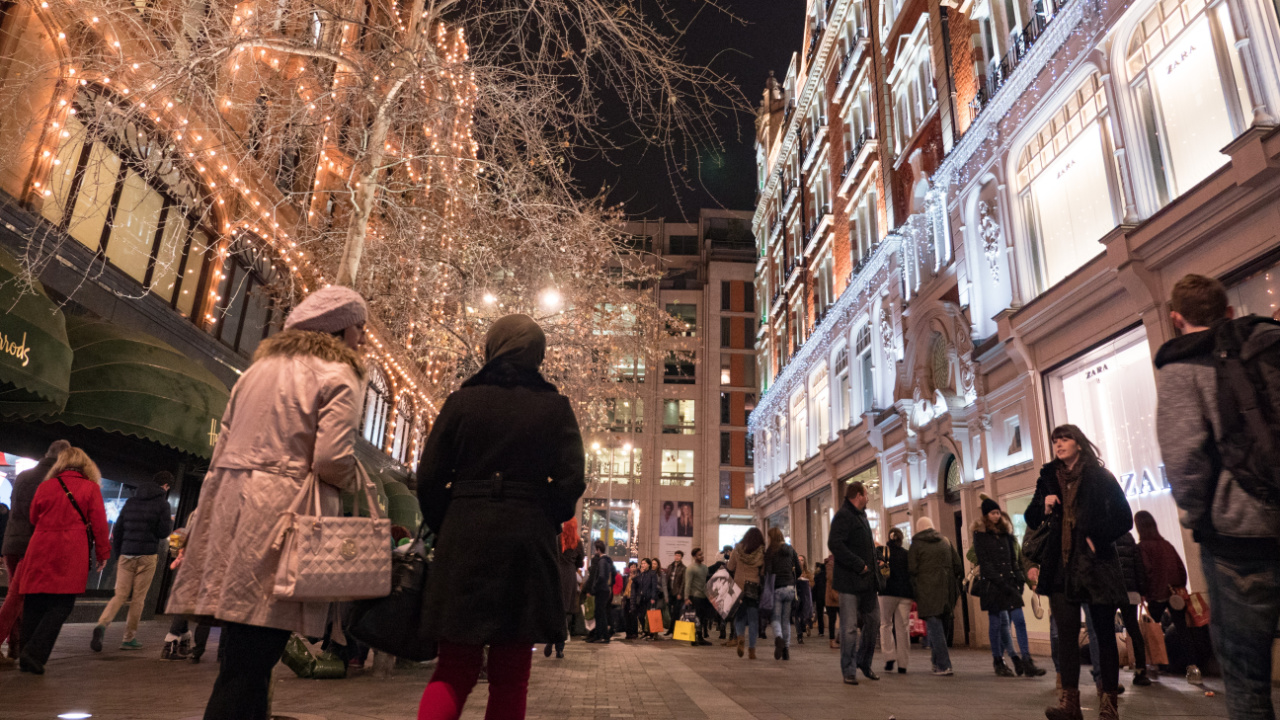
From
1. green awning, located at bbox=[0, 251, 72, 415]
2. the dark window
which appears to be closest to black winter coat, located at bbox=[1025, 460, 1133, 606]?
green awning, located at bbox=[0, 251, 72, 415]

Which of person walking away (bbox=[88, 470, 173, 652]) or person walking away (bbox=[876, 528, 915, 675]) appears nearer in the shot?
person walking away (bbox=[88, 470, 173, 652])

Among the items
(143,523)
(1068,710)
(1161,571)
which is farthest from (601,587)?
(1068,710)

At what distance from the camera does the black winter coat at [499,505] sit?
2855 millimetres

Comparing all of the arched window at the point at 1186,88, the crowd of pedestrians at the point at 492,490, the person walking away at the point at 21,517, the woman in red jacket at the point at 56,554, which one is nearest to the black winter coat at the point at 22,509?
the person walking away at the point at 21,517

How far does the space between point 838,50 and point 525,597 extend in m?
30.8

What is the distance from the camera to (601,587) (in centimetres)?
1530

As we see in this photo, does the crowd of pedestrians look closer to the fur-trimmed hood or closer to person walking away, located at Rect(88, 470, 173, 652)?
the fur-trimmed hood

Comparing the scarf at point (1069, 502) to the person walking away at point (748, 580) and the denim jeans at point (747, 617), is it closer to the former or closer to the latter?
the person walking away at point (748, 580)

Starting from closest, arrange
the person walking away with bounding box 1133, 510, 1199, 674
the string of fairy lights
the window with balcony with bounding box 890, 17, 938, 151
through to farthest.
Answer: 1. the string of fairy lights
2. the person walking away with bounding box 1133, 510, 1199, 674
3. the window with balcony with bounding box 890, 17, 938, 151

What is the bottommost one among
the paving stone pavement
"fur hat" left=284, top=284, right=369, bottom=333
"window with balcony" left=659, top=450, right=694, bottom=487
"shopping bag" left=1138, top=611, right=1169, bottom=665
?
the paving stone pavement

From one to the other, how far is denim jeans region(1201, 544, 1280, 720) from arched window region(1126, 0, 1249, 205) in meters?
8.34

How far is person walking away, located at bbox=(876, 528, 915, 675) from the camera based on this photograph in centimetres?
982

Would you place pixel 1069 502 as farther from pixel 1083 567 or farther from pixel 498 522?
pixel 498 522

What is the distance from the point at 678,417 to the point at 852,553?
44.3 meters
